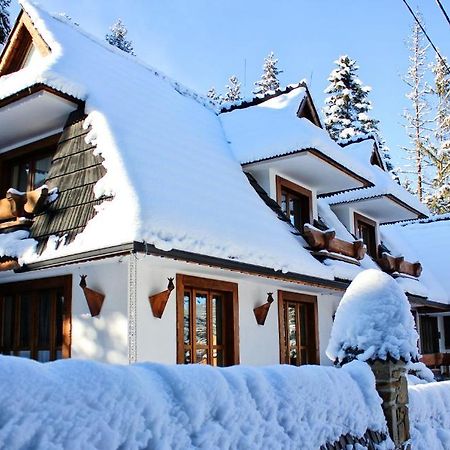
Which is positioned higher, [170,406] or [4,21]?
[4,21]

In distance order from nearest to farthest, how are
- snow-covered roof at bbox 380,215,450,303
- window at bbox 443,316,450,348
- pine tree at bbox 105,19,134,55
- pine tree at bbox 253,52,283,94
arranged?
snow-covered roof at bbox 380,215,450,303 → window at bbox 443,316,450,348 → pine tree at bbox 105,19,134,55 → pine tree at bbox 253,52,283,94

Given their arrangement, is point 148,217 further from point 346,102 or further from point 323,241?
point 346,102

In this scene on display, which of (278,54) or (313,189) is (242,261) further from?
(278,54)

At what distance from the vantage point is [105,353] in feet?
25.6

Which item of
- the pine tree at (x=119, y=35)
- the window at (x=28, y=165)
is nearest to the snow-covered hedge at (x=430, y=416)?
the window at (x=28, y=165)

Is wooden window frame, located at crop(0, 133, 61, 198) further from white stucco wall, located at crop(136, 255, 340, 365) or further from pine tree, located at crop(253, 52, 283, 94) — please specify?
pine tree, located at crop(253, 52, 283, 94)

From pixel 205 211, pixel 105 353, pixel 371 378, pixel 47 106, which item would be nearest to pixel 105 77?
pixel 47 106

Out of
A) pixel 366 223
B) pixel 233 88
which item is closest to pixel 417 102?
pixel 233 88

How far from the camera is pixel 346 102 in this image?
2953 centimetres

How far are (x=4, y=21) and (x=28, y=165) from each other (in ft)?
32.8

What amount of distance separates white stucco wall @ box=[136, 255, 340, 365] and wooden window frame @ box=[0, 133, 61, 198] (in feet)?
9.73

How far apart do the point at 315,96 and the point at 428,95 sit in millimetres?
23645

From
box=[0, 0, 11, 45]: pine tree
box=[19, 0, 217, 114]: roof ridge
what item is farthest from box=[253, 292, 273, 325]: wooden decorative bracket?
box=[0, 0, 11, 45]: pine tree

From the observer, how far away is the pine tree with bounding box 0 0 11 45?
59.4 ft
